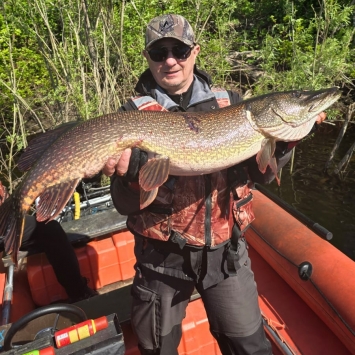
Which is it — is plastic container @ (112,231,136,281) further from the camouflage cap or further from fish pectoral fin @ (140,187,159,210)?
the camouflage cap

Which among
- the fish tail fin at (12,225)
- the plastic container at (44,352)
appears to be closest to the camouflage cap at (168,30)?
the fish tail fin at (12,225)

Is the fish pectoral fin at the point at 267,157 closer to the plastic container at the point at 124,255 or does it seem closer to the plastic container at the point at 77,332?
the plastic container at the point at 77,332

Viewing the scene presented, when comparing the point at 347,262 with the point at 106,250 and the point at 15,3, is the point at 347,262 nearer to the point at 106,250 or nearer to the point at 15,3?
the point at 106,250

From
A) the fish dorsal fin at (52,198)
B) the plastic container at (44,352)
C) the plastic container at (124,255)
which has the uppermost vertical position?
the fish dorsal fin at (52,198)

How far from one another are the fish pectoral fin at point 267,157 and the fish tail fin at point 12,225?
51.5 inches

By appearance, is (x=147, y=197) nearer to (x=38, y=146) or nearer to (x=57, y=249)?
(x=38, y=146)

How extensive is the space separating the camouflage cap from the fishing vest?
1.25 ft

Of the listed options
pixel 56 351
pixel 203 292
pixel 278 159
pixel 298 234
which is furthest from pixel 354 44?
pixel 56 351

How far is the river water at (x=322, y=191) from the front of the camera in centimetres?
607

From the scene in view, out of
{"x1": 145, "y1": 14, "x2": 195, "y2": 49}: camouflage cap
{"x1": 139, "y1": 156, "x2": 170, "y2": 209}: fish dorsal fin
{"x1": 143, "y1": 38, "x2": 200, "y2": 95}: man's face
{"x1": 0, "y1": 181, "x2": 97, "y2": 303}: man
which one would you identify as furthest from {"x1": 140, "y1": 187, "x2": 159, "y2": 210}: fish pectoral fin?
{"x1": 0, "y1": 181, "x2": 97, "y2": 303}: man

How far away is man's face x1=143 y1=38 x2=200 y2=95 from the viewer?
192cm

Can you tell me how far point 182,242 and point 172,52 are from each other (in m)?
1.08

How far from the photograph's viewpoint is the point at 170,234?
5.96 feet

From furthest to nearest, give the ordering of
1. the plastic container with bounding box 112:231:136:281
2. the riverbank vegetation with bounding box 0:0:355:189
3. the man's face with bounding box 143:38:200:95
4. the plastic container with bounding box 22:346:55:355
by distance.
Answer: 1. the riverbank vegetation with bounding box 0:0:355:189
2. the plastic container with bounding box 112:231:136:281
3. the man's face with bounding box 143:38:200:95
4. the plastic container with bounding box 22:346:55:355
